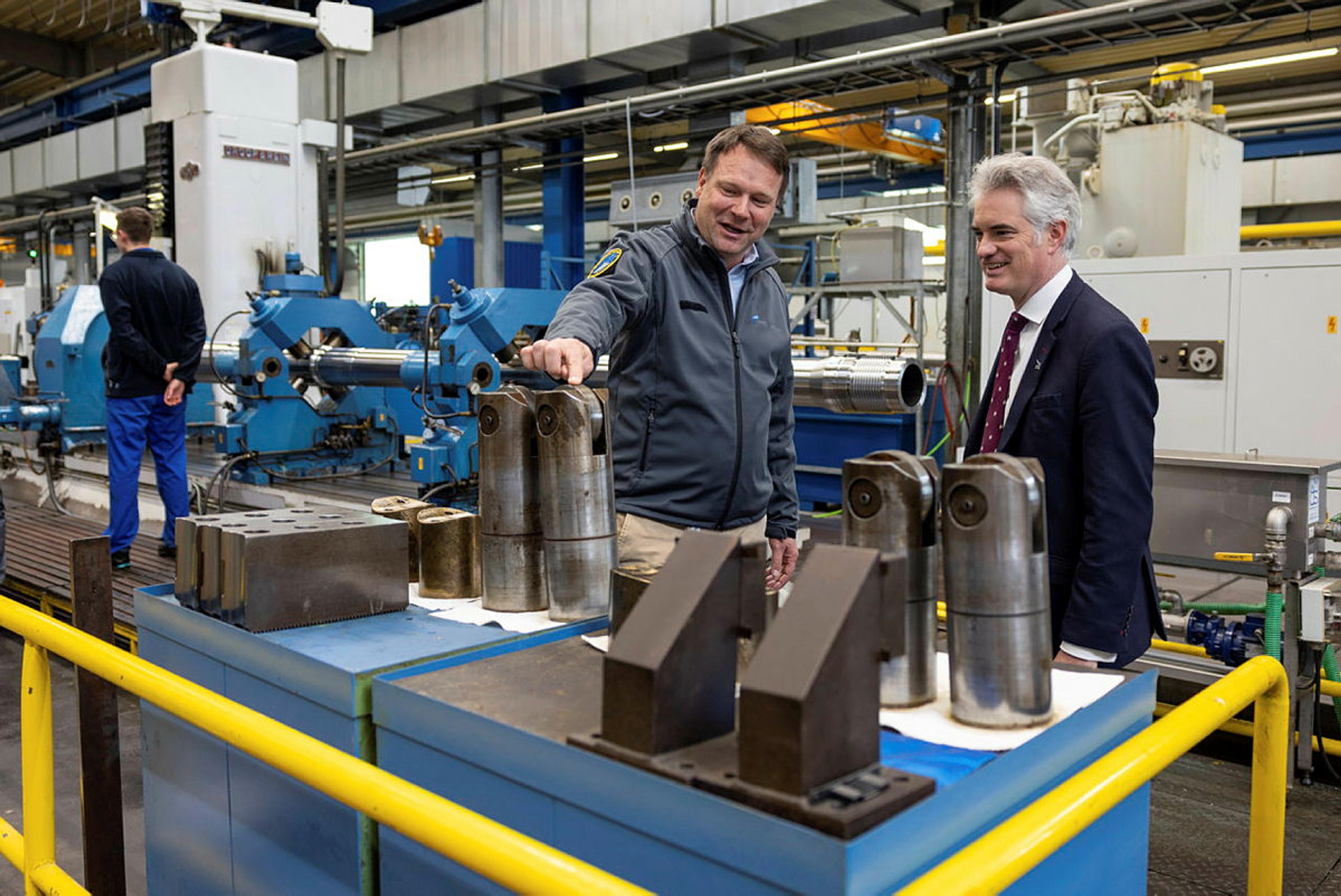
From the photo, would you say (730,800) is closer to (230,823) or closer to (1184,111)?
(230,823)

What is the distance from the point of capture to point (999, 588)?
1.13 m

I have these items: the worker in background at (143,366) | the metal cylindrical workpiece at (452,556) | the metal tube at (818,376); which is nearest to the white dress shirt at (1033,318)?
the metal tube at (818,376)

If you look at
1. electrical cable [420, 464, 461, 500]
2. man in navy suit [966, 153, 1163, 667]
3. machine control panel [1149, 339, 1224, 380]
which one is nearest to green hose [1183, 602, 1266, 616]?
machine control panel [1149, 339, 1224, 380]

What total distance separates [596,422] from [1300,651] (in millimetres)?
2243

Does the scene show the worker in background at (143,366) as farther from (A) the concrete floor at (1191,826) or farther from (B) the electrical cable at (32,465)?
(B) the electrical cable at (32,465)

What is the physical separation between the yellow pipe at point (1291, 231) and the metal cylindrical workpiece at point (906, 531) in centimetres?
634

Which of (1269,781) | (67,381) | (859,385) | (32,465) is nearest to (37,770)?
(1269,781)

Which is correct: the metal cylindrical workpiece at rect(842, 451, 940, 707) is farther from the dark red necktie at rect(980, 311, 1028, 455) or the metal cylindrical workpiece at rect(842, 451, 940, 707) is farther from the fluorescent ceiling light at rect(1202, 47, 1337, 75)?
the fluorescent ceiling light at rect(1202, 47, 1337, 75)

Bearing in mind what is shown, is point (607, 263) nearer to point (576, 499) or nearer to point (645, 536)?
point (645, 536)

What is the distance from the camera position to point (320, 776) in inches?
43.4

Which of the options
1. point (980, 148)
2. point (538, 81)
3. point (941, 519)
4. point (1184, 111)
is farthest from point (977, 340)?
point (941, 519)

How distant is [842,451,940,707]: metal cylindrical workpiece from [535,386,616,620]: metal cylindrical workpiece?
1.42ft

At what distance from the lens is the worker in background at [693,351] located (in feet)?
6.42

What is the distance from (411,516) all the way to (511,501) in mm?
322
